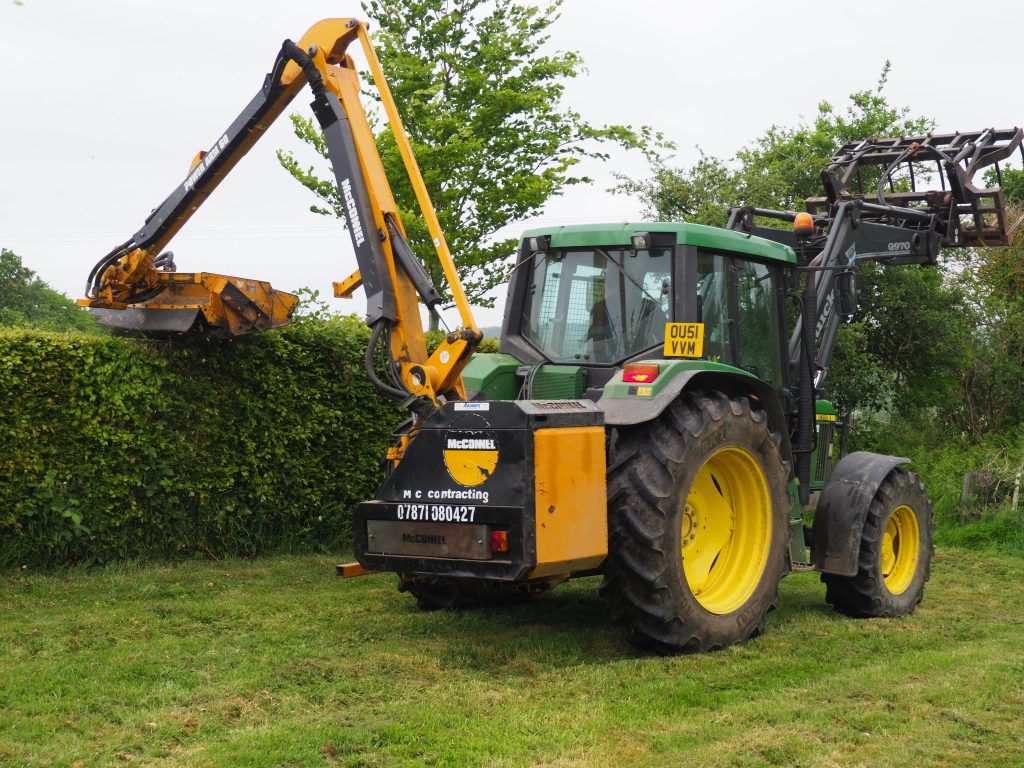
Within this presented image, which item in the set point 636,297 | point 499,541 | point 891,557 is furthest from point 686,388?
point 891,557

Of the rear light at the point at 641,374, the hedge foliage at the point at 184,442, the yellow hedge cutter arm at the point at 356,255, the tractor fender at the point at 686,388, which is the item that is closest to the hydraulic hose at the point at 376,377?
the yellow hedge cutter arm at the point at 356,255

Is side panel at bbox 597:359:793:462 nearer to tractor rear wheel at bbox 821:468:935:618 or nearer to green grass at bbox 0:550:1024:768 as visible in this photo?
green grass at bbox 0:550:1024:768

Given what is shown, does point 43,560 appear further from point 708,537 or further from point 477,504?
point 708,537

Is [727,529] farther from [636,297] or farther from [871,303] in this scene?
[871,303]

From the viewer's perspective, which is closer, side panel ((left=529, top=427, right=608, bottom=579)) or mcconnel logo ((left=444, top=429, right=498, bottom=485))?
side panel ((left=529, top=427, right=608, bottom=579))

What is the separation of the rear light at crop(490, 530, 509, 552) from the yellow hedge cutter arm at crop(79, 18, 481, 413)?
1139mm

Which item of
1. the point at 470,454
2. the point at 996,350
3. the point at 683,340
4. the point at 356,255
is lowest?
the point at 470,454

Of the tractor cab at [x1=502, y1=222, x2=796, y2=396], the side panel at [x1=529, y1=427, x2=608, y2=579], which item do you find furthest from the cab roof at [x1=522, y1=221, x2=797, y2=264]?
the side panel at [x1=529, y1=427, x2=608, y2=579]

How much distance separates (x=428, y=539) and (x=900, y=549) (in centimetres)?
408

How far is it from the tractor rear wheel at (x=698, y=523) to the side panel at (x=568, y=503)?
0.67 feet

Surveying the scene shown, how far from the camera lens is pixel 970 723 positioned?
4.88 m

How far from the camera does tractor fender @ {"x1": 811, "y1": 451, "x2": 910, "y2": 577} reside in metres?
7.27

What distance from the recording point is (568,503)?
557 cm

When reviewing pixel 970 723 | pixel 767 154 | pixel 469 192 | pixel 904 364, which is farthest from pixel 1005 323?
pixel 970 723
